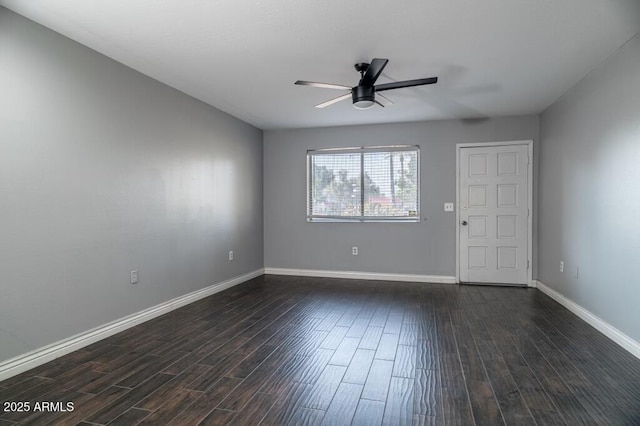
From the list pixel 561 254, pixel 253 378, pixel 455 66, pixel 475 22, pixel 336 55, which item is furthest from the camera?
pixel 561 254

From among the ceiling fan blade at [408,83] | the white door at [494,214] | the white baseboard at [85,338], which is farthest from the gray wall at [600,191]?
the white baseboard at [85,338]

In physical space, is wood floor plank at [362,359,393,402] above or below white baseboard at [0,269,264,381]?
below

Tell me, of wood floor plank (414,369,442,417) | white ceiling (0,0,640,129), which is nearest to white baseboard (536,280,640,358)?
wood floor plank (414,369,442,417)

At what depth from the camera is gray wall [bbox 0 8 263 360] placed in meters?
2.58

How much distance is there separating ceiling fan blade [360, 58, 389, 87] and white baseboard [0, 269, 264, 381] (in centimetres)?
307

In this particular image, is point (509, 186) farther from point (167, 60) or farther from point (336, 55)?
point (167, 60)

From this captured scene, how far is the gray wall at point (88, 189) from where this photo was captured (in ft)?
8.48

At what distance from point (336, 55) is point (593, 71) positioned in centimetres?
252

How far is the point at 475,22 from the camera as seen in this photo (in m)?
2.68

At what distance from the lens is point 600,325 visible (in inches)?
133

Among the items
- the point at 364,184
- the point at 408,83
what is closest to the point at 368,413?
the point at 408,83

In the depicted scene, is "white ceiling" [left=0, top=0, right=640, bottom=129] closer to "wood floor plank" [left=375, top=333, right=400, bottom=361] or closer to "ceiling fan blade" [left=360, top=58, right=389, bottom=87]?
"ceiling fan blade" [left=360, top=58, right=389, bottom=87]

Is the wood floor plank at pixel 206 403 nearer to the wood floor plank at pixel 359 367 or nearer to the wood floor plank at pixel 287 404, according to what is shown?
the wood floor plank at pixel 287 404

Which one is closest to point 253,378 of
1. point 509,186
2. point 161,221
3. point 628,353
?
point 161,221
